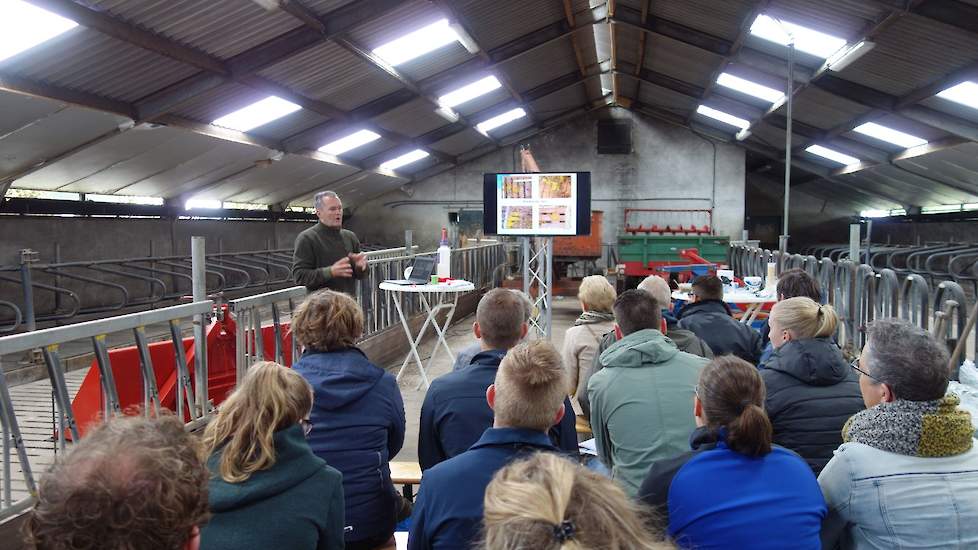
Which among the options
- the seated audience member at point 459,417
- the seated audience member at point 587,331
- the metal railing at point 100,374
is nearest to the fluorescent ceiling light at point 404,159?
the metal railing at point 100,374

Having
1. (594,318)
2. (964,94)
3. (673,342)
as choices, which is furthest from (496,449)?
(964,94)

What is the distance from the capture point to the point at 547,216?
6488mm

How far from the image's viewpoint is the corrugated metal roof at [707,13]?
27.9ft

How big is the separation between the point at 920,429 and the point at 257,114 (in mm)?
9875

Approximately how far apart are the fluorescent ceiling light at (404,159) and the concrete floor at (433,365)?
16.5 feet

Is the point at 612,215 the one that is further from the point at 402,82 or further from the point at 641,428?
the point at 641,428

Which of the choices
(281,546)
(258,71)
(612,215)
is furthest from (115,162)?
(612,215)

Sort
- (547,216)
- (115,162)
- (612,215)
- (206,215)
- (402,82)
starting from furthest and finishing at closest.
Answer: (612,215) < (206,215) < (402,82) < (115,162) < (547,216)

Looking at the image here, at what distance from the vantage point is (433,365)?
746 cm

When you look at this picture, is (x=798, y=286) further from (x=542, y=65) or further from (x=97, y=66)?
(x=542, y=65)

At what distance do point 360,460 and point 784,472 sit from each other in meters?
1.26

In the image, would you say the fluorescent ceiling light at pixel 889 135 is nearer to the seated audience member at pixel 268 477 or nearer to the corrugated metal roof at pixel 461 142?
the corrugated metal roof at pixel 461 142

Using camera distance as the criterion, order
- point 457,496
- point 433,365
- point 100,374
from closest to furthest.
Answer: point 457,496 → point 100,374 → point 433,365

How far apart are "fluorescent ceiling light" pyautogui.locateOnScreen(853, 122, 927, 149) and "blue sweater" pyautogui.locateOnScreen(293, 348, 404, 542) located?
38.4ft
